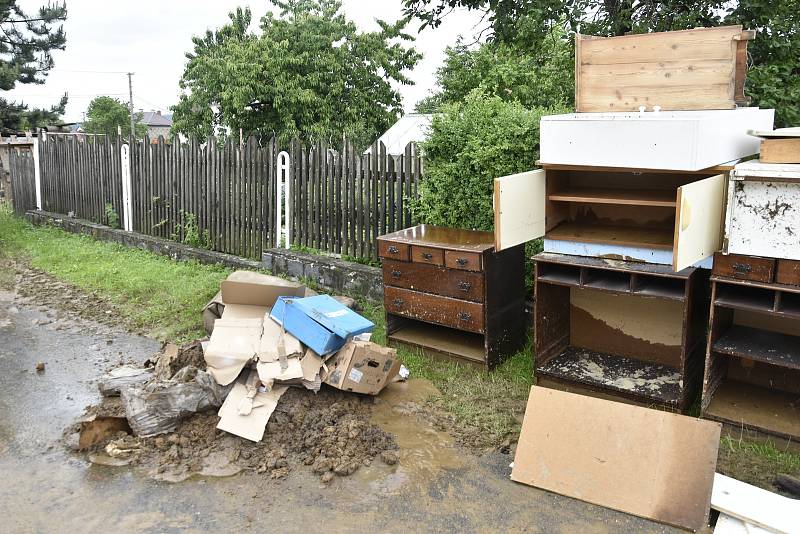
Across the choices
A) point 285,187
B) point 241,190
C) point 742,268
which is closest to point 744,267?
point 742,268

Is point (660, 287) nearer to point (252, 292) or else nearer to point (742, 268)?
point (742, 268)

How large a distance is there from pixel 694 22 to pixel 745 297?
12.4ft

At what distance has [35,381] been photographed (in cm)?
556

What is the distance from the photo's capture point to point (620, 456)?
3.76m

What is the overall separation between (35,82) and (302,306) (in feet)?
71.5

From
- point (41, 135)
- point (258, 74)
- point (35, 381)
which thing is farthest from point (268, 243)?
point (258, 74)

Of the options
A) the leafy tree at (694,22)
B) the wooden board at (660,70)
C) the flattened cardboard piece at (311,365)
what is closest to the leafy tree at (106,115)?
the leafy tree at (694,22)

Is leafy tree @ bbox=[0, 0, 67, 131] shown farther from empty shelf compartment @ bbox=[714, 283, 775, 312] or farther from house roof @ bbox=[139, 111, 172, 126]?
house roof @ bbox=[139, 111, 172, 126]

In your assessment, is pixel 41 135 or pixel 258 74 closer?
pixel 41 135

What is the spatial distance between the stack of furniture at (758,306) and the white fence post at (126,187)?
979cm

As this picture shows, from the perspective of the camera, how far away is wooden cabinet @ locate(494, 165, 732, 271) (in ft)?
13.1

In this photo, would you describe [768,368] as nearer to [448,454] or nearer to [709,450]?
[709,450]

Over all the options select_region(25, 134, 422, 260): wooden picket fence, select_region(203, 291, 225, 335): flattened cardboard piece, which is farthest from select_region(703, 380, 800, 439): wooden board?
select_region(203, 291, 225, 335): flattened cardboard piece

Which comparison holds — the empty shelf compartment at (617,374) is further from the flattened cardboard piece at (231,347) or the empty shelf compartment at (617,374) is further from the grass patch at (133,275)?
the grass patch at (133,275)
